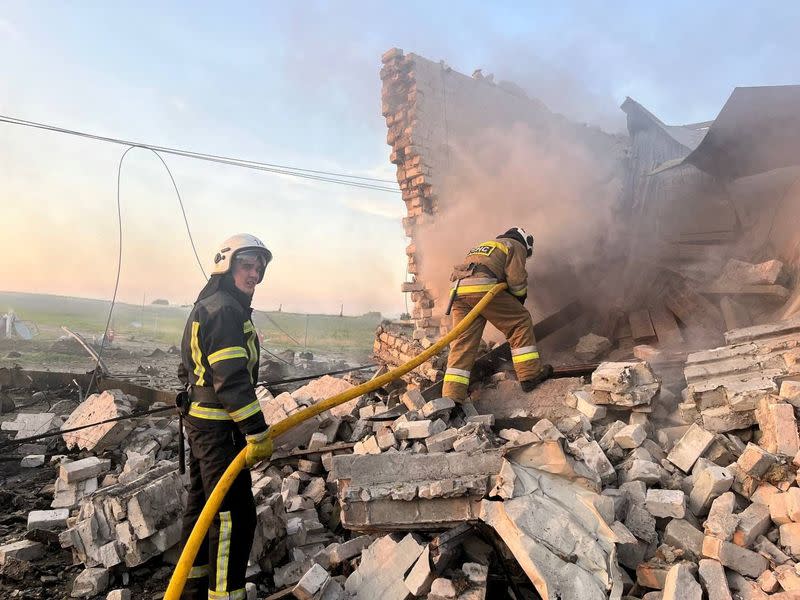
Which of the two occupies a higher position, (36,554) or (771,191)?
(771,191)

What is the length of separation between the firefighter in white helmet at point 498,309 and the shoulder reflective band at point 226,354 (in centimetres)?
247

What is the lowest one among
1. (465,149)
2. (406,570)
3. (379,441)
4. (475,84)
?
(406,570)

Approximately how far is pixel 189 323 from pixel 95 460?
260cm

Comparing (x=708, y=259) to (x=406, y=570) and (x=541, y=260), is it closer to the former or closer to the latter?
(x=541, y=260)

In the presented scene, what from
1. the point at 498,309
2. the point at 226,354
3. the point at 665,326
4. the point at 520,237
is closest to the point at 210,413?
the point at 226,354

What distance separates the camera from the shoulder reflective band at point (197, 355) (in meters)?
3.17

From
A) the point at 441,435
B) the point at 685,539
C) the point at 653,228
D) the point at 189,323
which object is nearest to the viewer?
the point at 685,539

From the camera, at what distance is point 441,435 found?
12.1 feet

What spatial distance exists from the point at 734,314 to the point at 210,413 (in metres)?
5.66

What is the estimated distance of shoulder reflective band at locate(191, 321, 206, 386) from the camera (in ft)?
10.4

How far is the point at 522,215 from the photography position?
280 inches

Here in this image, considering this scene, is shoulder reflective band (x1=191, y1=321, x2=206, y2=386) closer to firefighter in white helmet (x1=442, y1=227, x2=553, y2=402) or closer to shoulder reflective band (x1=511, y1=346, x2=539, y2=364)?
firefighter in white helmet (x1=442, y1=227, x2=553, y2=402)

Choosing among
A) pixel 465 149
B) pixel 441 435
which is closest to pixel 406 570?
pixel 441 435

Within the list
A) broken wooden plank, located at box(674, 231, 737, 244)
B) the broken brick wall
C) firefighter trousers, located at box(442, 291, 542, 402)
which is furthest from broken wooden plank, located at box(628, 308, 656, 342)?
firefighter trousers, located at box(442, 291, 542, 402)
